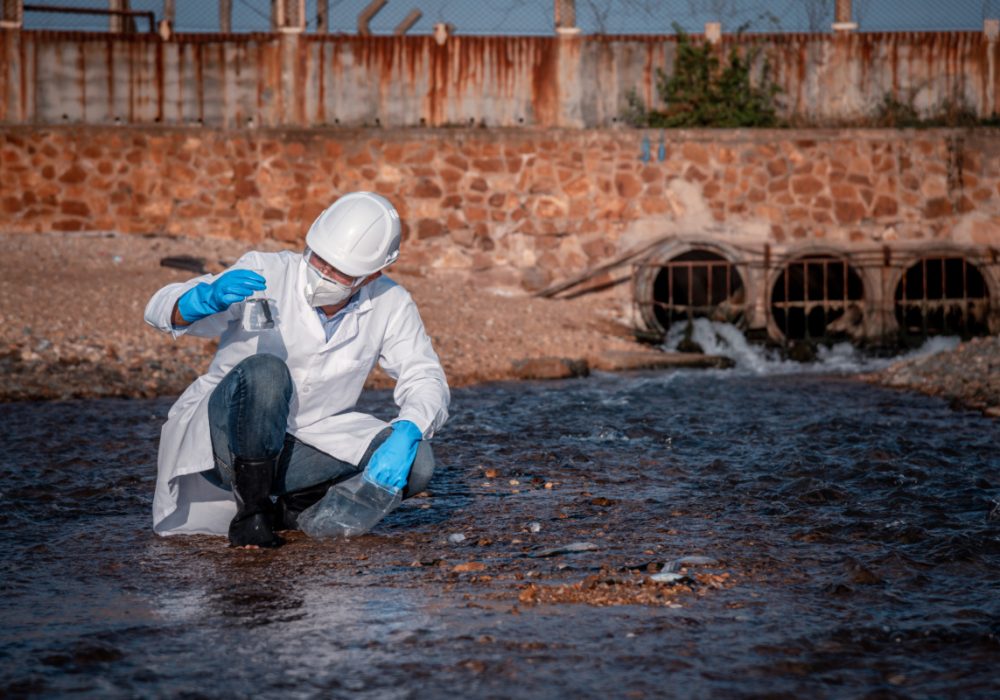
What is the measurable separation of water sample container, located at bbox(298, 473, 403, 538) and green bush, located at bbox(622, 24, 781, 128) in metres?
10.4

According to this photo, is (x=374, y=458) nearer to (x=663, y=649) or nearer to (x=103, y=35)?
(x=663, y=649)

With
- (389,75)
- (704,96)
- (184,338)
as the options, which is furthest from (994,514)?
(389,75)

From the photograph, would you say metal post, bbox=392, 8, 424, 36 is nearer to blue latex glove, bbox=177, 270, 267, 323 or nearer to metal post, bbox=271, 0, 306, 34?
metal post, bbox=271, 0, 306, 34

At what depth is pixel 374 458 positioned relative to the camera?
402 cm

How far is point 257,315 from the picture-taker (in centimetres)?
394

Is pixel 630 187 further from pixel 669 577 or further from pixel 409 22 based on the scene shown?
pixel 669 577

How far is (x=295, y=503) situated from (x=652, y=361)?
7297mm

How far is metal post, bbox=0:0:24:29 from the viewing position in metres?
13.9

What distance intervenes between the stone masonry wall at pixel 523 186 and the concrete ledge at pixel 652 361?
2462 millimetres

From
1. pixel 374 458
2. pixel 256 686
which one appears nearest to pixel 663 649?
pixel 256 686

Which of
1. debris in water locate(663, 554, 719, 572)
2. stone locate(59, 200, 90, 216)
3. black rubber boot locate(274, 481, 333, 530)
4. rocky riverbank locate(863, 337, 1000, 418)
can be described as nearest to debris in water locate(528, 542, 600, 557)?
debris in water locate(663, 554, 719, 572)

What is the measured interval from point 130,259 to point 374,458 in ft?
30.7

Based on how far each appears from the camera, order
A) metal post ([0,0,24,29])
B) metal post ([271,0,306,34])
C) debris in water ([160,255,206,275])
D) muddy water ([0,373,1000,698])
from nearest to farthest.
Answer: muddy water ([0,373,1000,698]) < debris in water ([160,255,206,275]) < metal post ([0,0,24,29]) < metal post ([271,0,306,34])

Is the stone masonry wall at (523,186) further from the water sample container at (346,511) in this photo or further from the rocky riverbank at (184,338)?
the water sample container at (346,511)
